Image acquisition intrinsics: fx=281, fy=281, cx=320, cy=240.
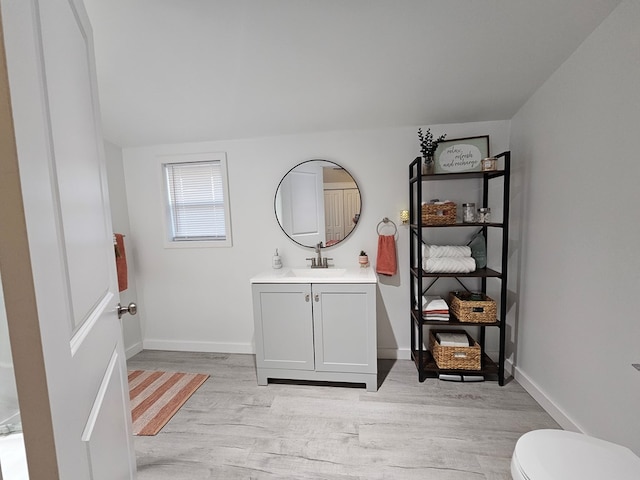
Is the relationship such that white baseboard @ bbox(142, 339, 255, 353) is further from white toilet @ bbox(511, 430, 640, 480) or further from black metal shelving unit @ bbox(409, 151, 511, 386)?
white toilet @ bbox(511, 430, 640, 480)

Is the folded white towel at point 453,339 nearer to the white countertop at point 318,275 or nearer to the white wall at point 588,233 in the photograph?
the white wall at point 588,233

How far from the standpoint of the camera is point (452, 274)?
2.15 m

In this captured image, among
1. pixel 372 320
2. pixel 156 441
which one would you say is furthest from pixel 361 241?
pixel 156 441

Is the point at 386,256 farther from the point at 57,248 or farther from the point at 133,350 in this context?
the point at 133,350

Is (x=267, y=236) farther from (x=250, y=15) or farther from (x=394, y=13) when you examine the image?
(x=394, y=13)

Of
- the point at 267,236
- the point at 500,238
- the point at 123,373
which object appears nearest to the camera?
the point at 123,373

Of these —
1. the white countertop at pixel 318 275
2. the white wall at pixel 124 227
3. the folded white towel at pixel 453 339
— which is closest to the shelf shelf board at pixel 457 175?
the white countertop at pixel 318 275

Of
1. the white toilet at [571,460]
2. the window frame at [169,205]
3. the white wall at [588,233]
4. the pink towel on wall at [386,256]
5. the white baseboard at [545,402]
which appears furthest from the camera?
the window frame at [169,205]

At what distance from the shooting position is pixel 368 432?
5.65ft

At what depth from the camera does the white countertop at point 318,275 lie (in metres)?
2.10

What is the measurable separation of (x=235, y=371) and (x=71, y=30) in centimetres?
243

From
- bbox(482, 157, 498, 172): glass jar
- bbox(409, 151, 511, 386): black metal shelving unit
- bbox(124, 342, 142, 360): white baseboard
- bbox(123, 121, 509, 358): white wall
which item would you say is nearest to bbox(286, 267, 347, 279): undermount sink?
bbox(123, 121, 509, 358): white wall

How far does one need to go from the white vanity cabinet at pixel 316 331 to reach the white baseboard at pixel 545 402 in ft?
3.56

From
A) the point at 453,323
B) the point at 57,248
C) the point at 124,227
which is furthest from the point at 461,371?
the point at 124,227
